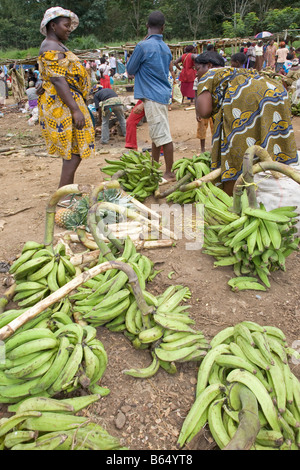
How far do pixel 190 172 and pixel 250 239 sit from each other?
1467 millimetres

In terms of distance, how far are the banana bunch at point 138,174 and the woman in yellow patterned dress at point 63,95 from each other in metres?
0.41

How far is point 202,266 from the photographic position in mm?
2598

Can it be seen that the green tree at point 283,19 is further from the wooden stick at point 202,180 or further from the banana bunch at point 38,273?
the banana bunch at point 38,273

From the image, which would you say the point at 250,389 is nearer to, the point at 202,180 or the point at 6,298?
the point at 6,298

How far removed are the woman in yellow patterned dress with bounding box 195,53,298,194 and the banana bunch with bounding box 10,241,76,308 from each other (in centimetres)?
183

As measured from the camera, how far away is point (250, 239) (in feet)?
6.97

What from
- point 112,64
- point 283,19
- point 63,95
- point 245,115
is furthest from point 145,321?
point 283,19

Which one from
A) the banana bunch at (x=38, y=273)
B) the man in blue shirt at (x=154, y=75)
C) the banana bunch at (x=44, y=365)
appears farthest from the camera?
the man in blue shirt at (x=154, y=75)

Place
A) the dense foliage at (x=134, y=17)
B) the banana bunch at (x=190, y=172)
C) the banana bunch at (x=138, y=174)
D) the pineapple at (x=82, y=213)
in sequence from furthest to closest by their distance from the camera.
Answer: the dense foliage at (x=134, y=17), the banana bunch at (x=138, y=174), the banana bunch at (x=190, y=172), the pineapple at (x=82, y=213)

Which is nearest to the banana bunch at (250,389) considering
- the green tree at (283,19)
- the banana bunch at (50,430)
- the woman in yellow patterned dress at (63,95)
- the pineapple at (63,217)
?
the banana bunch at (50,430)

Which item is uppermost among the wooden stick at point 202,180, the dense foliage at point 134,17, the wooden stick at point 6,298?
the dense foliage at point 134,17

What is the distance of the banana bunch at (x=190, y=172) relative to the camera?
11.1 feet
